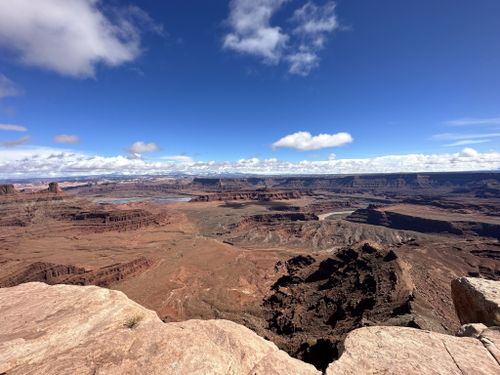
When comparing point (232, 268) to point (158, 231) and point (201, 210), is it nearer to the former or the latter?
point (158, 231)

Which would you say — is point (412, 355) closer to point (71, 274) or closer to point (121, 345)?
point (121, 345)

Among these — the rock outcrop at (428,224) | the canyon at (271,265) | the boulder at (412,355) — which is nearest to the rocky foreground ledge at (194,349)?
the boulder at (412,355)

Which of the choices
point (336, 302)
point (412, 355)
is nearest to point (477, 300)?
point (412, 355)

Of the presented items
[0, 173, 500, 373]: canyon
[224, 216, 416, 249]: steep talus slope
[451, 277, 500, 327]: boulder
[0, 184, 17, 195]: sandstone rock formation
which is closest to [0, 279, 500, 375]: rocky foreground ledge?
[451, 277, 500, 327]: boulder

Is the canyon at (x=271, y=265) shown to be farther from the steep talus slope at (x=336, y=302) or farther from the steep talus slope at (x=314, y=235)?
the steep talus slope at (x=314, y=235)

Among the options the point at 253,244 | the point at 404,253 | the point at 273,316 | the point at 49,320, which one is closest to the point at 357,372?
the point at 49,320

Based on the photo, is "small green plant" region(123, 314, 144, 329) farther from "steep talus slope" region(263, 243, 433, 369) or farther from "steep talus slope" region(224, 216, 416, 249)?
"steep talus slope" region(224, 216, 416, 249)
